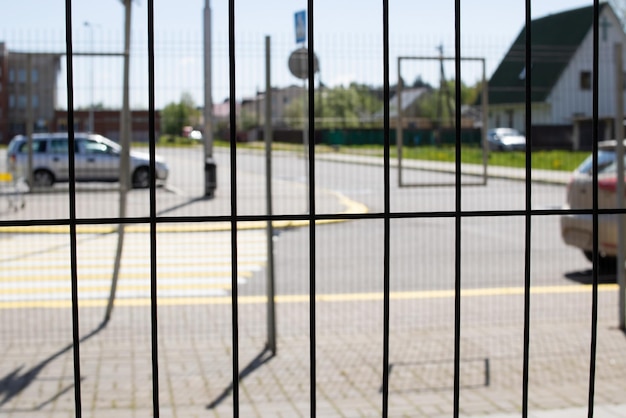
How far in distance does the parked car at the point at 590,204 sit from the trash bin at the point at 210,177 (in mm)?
4306

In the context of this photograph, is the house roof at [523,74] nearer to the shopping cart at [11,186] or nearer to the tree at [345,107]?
the tree at [345,107]

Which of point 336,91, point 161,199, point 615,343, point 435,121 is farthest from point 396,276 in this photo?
point 161,199

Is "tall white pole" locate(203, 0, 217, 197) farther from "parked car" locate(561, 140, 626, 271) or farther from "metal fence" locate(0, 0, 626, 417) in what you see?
"parked car" locate(561, 140, 626, 271)

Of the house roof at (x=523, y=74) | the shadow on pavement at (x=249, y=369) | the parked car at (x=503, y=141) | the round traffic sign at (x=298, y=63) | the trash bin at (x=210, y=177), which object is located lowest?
the shadow on pavement at (x=249, y=369)

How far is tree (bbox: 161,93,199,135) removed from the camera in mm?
9875

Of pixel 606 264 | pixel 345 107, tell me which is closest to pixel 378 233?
pixel 345 107

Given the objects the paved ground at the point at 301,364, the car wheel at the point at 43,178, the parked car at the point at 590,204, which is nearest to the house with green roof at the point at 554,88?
the parked car at the point at 590,204

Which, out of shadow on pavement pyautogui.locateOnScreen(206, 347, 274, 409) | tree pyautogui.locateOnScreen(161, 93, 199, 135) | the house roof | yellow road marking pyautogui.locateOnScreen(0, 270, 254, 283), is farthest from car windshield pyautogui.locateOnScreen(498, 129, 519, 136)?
shadow on pavement pyautogui.locateOnScreen(206, 347, 274, 409)

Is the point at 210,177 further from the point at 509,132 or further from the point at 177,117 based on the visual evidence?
the point at 509,132

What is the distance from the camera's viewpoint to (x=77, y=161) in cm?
1565

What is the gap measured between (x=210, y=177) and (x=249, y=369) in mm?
5980

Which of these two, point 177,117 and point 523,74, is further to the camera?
point 523,74

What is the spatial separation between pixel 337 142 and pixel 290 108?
101cm

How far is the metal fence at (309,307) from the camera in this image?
8.64 ft
